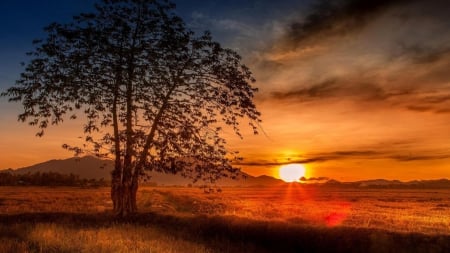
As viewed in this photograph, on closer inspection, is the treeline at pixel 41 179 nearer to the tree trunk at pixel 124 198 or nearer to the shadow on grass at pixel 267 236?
the tree trunk at pixel 124 198

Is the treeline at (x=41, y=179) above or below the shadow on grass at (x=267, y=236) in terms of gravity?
above

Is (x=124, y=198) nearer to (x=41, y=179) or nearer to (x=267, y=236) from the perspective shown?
(x=267, y=236)

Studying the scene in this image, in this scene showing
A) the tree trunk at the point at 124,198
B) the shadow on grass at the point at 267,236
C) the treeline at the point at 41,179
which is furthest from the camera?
the treeline at the point at 41,179

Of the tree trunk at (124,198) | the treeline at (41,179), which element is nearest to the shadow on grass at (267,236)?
the tree trunk at (124,198)

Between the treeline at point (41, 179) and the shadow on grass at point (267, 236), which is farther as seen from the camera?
the treeline at point (41, 179)

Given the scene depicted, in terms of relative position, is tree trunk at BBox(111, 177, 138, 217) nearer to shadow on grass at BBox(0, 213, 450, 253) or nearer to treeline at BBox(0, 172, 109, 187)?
shadow on grass at BBox(0, 213, 450, 253)

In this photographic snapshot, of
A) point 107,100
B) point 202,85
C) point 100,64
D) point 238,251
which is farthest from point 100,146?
point 238,251

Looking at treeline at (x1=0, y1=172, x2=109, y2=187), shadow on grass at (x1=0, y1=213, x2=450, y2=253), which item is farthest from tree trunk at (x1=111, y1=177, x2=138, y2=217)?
treeline at (x1=0, y1=172, x2=109, y2=187)

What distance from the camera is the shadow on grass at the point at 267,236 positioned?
13.8 m

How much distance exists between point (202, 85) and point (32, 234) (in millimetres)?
9201

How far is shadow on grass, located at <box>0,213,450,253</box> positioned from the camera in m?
13.8

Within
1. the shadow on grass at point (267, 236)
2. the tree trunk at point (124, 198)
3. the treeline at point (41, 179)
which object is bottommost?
the shadow on grass at point (267, 236)

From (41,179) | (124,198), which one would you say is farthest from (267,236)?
(41,179)

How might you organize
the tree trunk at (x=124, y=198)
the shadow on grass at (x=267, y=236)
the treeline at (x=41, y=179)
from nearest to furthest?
the shadow on grass at (x=267, y=236) → the tree trunk at (x=124, y=198) → the treeline at (x=41, y=179)
